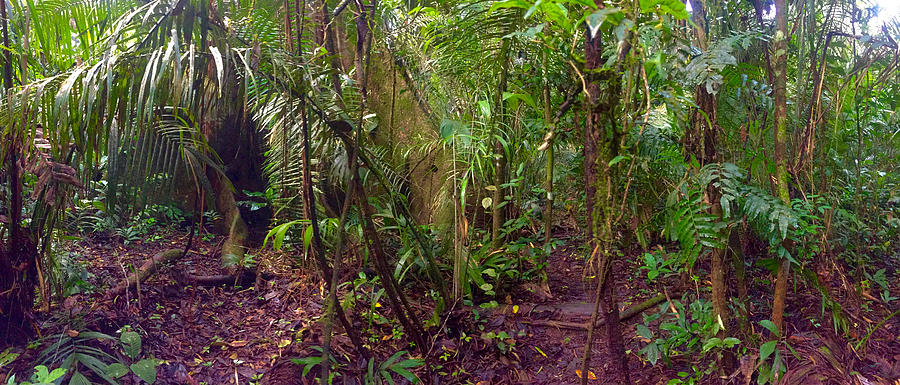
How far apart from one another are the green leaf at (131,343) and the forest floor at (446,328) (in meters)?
0.14

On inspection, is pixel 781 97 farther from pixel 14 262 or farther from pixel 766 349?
pixel 14 262

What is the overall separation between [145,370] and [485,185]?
2084mm

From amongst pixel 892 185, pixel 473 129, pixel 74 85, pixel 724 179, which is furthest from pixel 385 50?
pixel 892 185

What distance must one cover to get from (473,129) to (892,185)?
230 centimetres

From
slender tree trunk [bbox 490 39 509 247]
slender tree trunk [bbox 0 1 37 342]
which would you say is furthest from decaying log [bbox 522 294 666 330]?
slender tree trunk [bbox 0 1 37 342]

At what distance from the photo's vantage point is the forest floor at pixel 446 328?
2496mm

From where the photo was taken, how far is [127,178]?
2.65 meters

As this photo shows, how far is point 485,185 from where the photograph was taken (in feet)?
11.8

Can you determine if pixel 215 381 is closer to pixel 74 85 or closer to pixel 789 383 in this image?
pixel 74 85

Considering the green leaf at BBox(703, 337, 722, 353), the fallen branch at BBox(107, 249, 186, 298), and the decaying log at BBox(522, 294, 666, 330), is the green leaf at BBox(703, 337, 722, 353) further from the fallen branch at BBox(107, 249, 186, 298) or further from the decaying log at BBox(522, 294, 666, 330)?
the fallen branch at BBox(107, 249, 186, 298)

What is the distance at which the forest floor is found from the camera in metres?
2.50

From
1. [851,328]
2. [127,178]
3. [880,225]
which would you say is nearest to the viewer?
[851,328]

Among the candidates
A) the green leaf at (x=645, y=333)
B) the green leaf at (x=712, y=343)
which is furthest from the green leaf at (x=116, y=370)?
the green leaf at (x=712, y=343)

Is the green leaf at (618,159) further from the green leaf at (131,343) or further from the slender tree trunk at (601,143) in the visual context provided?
the green leaf at (131,343)
